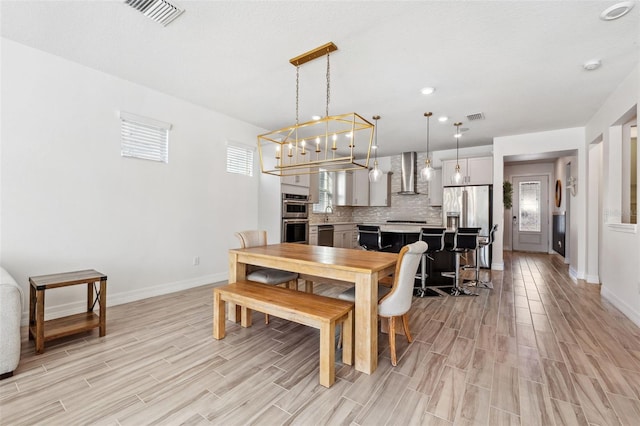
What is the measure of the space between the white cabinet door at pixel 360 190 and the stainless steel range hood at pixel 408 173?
3.22ft

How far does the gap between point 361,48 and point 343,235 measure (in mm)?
4921

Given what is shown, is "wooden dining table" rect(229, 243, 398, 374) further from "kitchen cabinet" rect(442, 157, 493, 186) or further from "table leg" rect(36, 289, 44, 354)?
"kitchen cabinet" rect(442, 157, 493, 186)

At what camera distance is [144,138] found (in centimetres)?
373

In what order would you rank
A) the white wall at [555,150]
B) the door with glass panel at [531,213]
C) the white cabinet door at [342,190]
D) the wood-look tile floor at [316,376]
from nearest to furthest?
the wood-look tile floor at [316,376], the white wall at [555,150], the white cabinet door at [342,190], the door with glass panel at [531,213]

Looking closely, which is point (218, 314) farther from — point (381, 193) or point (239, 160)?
point (381, 193)

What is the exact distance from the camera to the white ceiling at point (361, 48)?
221 centimetres

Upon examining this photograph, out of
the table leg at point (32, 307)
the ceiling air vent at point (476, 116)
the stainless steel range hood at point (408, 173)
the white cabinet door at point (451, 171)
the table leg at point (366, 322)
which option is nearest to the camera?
the table leg at point (366, 322)

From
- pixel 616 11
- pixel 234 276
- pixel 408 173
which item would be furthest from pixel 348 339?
pixel 408 173

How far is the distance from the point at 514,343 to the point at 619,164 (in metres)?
3.09

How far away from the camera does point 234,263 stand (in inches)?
117

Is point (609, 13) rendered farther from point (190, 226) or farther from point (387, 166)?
point (387, 166)

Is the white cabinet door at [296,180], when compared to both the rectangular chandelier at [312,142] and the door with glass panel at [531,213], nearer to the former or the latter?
the rectangular chandelier at [312,142]

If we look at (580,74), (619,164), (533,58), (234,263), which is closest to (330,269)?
(234,263)

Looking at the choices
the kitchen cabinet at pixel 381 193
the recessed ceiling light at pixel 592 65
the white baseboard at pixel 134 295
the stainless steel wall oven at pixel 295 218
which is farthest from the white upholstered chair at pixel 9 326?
the kitchen cabinet at pixel 381 193
